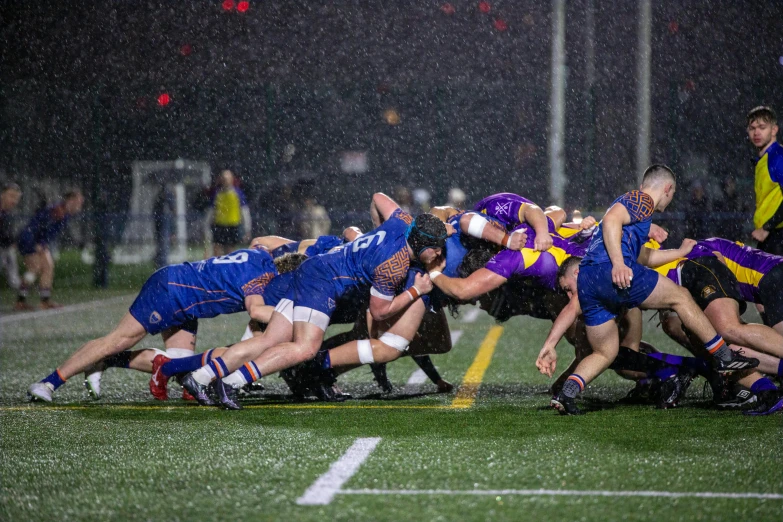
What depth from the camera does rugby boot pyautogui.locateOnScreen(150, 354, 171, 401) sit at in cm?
626

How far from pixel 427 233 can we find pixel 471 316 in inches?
262

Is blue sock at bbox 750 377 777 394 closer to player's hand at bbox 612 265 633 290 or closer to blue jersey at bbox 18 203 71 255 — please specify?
player's hand at bbox 612 265 633 290

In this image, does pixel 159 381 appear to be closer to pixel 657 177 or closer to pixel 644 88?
pixel 657 177

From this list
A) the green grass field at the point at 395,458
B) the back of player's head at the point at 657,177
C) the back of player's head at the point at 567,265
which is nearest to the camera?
the green grass field at the point at 395,458

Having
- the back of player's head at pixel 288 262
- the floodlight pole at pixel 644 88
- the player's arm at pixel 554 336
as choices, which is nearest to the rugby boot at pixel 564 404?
the player's arm at pixel 554 336

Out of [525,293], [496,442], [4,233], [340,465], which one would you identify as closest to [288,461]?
[340,465]

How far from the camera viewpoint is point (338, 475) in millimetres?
3990

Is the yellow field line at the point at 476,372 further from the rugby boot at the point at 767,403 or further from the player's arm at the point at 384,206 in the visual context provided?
the rugby boot at the point at 767,403

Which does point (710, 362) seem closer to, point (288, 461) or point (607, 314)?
point (607, 314)

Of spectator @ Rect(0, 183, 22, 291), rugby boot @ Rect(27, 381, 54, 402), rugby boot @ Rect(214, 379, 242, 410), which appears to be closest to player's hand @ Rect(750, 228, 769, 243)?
rugby boot @ Rect(214, 379, 242, 410)

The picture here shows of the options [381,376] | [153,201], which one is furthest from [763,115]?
[153,201]

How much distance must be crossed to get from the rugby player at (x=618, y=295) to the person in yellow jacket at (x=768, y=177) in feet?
5.56

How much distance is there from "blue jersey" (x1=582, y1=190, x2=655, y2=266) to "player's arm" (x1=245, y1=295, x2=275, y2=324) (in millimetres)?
2160

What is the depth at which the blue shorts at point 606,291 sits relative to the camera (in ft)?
17.6
